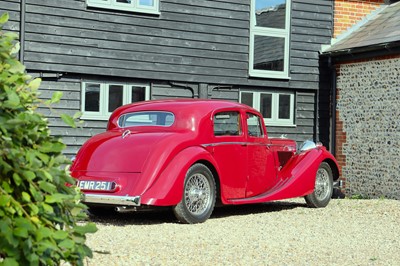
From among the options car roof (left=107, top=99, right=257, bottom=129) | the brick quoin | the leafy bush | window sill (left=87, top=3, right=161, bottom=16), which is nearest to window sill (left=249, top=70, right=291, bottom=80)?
the brick quoin

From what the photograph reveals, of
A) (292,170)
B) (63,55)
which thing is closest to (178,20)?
(63,55)

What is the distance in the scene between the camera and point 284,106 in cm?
1533

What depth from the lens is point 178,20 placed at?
45.2 feet

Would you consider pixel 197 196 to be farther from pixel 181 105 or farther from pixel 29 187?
pixel 29 187

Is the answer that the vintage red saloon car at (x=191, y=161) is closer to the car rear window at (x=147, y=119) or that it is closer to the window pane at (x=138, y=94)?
the car rear window at (x=147, y=119)

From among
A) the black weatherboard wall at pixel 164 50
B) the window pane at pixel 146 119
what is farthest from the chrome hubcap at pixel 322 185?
the black weatherboard wall at pixel 164 50

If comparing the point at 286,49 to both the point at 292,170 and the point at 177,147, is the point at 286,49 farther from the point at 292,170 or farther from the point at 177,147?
the point at 177,147

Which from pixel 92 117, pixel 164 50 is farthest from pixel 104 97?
pixel 164 50

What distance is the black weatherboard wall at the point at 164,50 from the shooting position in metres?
12.5

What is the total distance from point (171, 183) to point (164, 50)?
622 centimetres

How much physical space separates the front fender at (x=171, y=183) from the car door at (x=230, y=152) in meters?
0.64

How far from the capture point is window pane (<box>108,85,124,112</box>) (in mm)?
13344

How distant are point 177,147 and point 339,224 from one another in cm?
227

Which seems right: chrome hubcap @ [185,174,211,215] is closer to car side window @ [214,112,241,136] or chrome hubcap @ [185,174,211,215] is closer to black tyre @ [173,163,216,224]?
black tyre @ [173,163,216,224]
